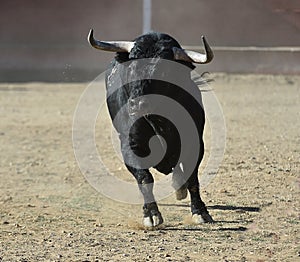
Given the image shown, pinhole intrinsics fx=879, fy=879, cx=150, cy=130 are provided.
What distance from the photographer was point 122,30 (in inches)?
628

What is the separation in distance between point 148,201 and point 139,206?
0.69 m

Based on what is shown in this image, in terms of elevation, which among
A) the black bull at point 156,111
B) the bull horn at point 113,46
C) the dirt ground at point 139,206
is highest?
the bull horn at point 113,46

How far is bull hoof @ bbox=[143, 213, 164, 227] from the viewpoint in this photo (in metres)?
5.22

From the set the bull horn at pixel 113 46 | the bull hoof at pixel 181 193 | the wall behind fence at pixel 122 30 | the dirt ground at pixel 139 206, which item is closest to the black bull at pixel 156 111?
the bull horn at pixel 113 46

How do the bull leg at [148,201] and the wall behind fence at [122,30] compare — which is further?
the wall behind fence at [122,30]

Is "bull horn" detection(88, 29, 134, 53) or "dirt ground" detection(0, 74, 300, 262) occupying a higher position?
"bull horn" detection(88, 29, 134, 53)

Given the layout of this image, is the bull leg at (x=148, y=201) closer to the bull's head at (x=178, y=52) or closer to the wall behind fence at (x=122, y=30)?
the bull's head at (x=178, y=52)

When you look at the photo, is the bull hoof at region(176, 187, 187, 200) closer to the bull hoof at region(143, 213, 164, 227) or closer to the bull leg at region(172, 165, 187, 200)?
the bull leg at region(172, 165, 187, 200)

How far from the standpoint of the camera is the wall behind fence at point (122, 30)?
14547 millimetres

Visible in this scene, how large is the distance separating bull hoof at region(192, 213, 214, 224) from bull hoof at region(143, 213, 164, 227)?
8.6 inches

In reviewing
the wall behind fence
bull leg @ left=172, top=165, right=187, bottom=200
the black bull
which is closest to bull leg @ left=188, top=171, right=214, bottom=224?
the black bull

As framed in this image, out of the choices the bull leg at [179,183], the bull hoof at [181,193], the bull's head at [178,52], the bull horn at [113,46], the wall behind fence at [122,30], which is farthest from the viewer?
the wall behind fence at [122,30]

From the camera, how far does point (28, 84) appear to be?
13.6m

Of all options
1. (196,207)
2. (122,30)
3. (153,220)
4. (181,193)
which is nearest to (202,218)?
(196,207)
